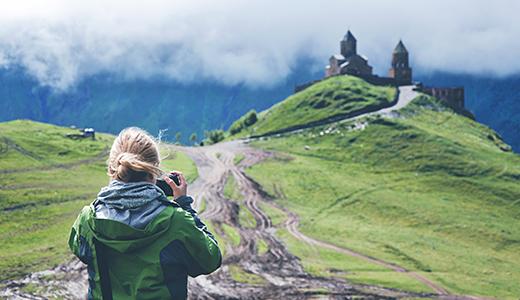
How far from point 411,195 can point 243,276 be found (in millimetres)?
35628

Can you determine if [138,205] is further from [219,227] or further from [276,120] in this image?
[276,120]

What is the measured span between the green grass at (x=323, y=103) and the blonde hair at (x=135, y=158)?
99206mm

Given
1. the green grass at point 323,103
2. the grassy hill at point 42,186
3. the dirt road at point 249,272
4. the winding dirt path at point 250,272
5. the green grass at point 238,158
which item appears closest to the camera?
the dirt road at point 249,272

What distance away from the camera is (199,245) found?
7.09 metres

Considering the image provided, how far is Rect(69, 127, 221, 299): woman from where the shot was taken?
7004 millimetres

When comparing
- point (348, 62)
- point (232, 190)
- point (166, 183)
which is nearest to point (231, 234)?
point (232, 190)

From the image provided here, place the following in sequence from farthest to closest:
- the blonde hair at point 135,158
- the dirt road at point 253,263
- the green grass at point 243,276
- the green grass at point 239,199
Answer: the green grass at point 239,199
the green grass at point 243,276
the dirt road at point 253,263
the blonde hair at point 135,158

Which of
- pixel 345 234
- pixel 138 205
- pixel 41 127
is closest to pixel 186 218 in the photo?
pixel 138 205

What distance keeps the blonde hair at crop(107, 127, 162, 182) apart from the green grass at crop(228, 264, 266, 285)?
118 feet

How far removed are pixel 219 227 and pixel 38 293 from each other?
74.0 ft

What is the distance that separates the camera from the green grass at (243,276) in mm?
42750

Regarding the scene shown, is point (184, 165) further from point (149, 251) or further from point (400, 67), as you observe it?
point (149, 251)

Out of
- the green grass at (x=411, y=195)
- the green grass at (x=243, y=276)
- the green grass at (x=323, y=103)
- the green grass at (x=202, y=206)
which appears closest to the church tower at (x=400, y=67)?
the green grass at (x=323, y=103)

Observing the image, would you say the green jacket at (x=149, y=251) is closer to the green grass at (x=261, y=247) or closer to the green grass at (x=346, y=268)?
the green grass at (x=346, y=268)
